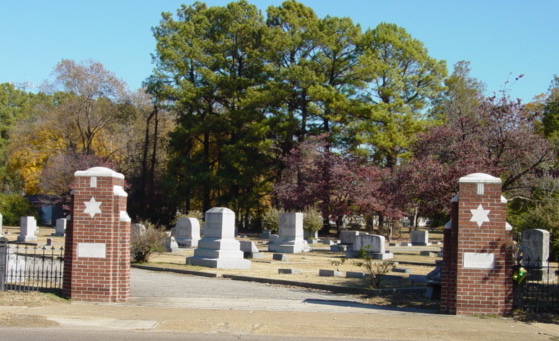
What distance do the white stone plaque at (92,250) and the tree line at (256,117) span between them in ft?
102

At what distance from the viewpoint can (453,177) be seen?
2709 centimetres

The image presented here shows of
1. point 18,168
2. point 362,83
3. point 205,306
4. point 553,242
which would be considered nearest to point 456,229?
point 205,306

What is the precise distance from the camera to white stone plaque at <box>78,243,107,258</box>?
13.0 m

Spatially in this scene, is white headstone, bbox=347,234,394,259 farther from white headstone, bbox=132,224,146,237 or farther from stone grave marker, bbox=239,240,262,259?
white headstone, bbox=132,224,146,237

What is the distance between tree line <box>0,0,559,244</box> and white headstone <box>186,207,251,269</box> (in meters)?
20.4

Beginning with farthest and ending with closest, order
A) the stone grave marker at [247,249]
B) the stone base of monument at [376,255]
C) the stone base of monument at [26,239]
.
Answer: the stone base of monument at [26,239], the stone base of monument at [376,255], the stone grave marker at [247,249]

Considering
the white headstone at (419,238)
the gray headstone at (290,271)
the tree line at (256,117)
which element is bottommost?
the gray headstone at (290,271)

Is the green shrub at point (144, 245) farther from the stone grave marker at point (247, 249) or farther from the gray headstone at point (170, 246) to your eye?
the gray headstone at point (170, 246)

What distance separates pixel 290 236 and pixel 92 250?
2034 centimetres

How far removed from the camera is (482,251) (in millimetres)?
12375

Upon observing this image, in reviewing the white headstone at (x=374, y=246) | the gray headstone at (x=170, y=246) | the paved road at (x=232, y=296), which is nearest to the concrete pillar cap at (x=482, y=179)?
the paved road at (x=232, y=296)

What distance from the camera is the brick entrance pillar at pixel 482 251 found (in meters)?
12.4

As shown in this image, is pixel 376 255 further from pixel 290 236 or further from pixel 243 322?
pixel 243 322

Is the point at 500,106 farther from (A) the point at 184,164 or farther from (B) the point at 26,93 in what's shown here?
(B) the point at 26,93
